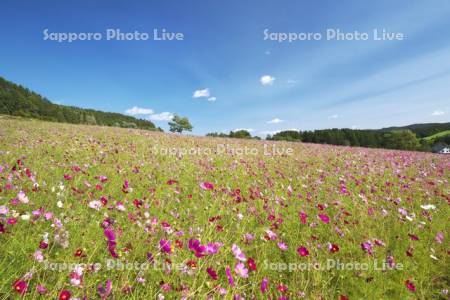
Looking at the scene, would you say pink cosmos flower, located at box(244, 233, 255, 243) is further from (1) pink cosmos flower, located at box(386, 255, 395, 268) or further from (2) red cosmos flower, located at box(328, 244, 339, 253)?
(1) pink cosmos flower, located at box(386, 255, 395, 268)

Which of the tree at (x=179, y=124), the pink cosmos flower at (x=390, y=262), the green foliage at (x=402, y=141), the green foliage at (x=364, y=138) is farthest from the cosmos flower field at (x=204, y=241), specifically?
the tree at (x=179, y=124)

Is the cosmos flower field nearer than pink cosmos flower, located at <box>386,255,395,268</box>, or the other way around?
the cosmos flower field

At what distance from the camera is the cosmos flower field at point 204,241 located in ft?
6.12

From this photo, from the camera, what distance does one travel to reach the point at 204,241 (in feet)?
8.58

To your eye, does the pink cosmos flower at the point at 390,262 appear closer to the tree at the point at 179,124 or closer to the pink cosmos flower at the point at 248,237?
the pink cosmos flower at the point at 248,237

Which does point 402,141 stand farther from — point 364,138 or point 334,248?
point 334,248

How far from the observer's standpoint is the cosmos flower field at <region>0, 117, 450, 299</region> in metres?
1.87

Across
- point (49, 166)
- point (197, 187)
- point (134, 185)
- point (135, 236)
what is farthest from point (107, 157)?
point (135, 236)

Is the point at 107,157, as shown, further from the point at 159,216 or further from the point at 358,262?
the point at 358,262

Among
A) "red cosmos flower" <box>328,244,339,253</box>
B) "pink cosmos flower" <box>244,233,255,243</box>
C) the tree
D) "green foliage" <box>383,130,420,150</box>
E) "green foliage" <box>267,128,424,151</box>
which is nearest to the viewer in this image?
"red cosmos flower" <box>328,244,339,253</box>

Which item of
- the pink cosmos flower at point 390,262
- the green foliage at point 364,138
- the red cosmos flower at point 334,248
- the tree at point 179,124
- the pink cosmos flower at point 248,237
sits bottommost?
the pink cosmos flower at point 390,262

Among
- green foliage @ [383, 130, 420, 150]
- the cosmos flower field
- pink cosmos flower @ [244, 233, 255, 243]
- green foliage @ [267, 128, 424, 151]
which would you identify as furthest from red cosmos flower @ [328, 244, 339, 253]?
green foliage @ [383, 130, 420, 150]

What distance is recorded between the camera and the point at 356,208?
13.8 ft

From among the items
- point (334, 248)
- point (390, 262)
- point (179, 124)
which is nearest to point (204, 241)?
point (334, 248)
